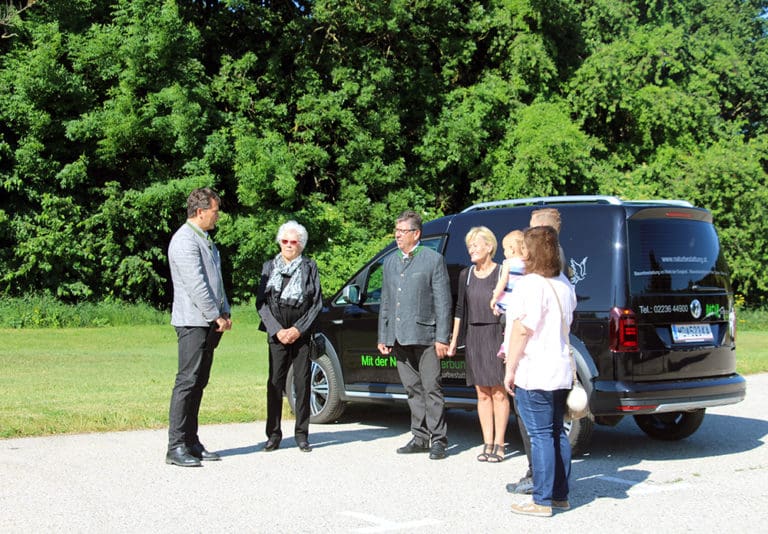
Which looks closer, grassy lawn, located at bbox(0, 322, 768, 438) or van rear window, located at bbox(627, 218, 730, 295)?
van rear window, located at bbox(627, 218, 730, 295)

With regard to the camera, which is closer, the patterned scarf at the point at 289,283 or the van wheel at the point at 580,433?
the van wheel at the point at 580,433

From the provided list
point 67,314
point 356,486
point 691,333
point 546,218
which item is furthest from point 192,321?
point 67,314

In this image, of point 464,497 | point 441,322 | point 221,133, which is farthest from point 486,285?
point 221,133

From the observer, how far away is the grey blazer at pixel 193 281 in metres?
7.66

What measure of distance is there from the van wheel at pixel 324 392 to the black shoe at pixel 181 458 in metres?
2.40

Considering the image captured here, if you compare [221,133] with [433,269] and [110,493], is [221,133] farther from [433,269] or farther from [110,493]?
[110,493]

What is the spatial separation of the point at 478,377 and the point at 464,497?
163 cm

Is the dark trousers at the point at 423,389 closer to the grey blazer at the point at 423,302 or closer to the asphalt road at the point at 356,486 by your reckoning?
the grey blazer at the point at 423,302

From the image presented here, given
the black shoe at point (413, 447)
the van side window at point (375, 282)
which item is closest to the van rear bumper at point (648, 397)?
the black shoe at point (413, 447)

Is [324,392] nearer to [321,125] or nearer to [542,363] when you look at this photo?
[542,363]

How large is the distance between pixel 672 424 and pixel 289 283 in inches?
155

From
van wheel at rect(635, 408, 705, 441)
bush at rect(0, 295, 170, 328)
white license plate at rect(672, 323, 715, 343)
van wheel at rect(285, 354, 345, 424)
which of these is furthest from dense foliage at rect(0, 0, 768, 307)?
white license plate at rect(672, 323, 715, 343)

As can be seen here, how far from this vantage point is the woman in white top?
6.00m

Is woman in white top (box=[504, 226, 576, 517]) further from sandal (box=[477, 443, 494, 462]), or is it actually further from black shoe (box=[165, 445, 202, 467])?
black shoe (box=[165, 445, 202, 467])
